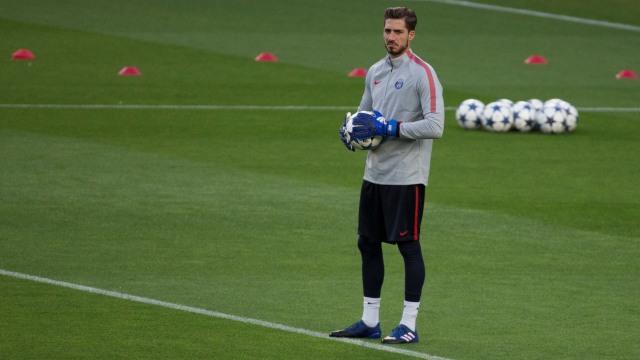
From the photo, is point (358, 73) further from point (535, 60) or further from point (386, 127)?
point (386, 127)

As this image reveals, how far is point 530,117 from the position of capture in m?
20.6

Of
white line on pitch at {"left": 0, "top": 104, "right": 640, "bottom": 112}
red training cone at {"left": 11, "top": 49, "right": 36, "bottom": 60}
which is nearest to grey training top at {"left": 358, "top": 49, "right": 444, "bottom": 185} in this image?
white line on pitch at {"left": 0, "top": 104, "right": 640, "bottom": 112}

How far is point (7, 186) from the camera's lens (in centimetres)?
1557

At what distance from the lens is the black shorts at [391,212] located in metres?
9.27

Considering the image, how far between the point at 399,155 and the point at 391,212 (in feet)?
1.24

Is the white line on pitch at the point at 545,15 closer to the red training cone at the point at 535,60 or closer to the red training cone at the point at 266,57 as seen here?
the red training cone at the point at 535,60

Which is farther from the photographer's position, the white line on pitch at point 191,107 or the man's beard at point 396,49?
the white line on pitch at point 191,107

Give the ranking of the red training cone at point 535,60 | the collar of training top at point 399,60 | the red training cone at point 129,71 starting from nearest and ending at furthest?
the collar of training top at point 399,60, the red training cone at point 129,71, the red training cone at point 535,60

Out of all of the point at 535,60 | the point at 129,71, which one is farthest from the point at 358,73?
the point at 535,60

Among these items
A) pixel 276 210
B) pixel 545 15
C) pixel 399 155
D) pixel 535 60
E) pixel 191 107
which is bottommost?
pixel 276 210

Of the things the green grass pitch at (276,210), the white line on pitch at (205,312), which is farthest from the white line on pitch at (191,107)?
the white line on pitch at (205,312)

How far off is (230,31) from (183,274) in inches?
900

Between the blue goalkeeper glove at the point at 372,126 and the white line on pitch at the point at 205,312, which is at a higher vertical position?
the blue goalkeeper glove at the point at 372,126

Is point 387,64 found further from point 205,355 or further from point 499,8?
point 499,8
